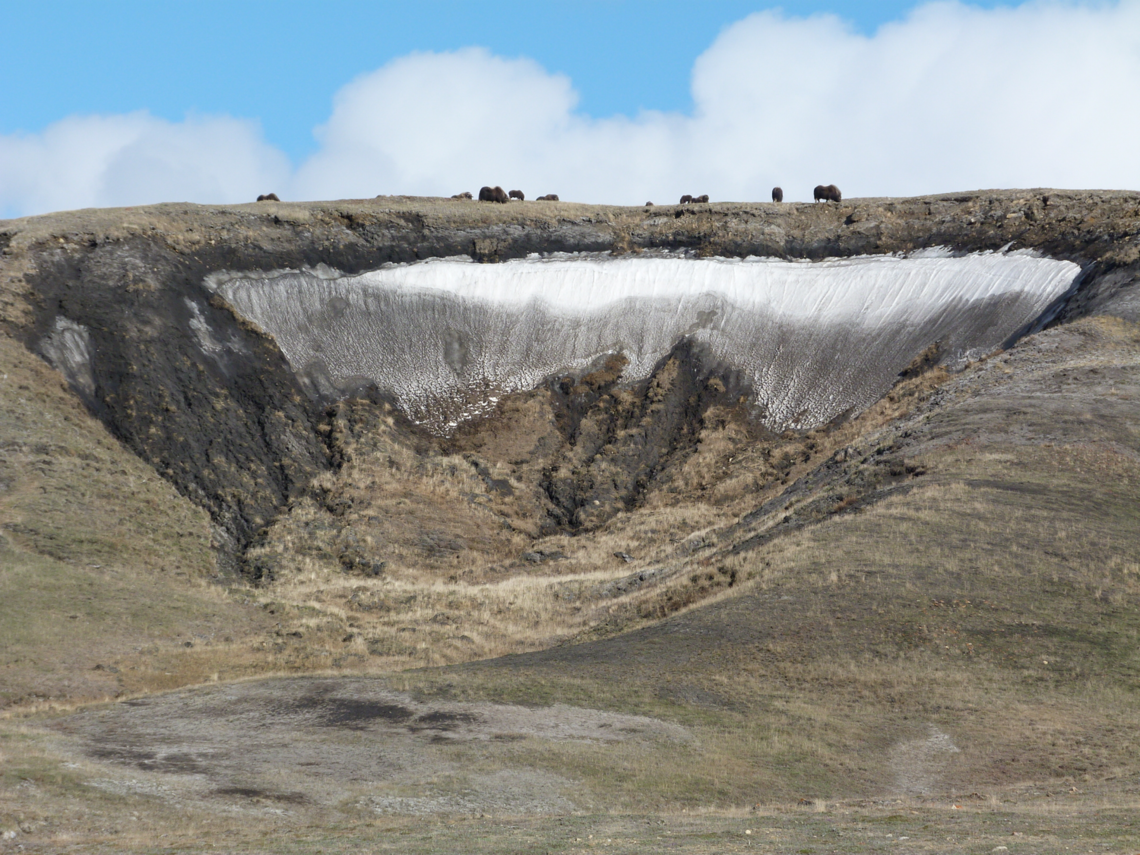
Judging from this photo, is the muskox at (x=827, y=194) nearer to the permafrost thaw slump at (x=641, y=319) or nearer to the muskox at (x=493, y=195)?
the permafrost thaw slump at (x=641, y=319)

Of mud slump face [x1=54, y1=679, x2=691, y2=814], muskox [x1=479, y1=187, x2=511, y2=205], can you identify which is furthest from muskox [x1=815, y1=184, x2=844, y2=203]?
mud slump face [x1=54, y1=679, x2=691, y2=814]

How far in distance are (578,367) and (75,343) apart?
87.9 feet

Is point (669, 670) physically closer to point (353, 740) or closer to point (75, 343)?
point (353, 740)

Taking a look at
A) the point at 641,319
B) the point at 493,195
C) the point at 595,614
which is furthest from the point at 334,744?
the point at 493,195

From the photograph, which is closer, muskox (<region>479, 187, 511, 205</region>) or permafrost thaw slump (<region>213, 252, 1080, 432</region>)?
permafrost thaw slump (<region>213, 252, 1080, 432</region>)

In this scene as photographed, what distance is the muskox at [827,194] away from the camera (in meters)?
72.9

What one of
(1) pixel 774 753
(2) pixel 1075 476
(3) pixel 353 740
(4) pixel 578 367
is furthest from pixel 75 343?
(2) pixel 1075 476

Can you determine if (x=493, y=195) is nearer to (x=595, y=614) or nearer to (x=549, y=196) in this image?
(x=549, y=196)

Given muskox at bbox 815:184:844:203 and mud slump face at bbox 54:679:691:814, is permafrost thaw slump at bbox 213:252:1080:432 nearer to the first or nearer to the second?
muskox at bbox 815:184:844:203

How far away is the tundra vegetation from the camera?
1778 cm

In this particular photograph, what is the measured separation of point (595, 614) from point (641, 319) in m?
31.2

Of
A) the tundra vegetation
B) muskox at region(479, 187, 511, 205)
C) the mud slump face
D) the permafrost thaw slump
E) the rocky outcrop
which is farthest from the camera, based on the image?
muskox at region(479, 187, 511, 205)

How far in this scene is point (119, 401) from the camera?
4603cm

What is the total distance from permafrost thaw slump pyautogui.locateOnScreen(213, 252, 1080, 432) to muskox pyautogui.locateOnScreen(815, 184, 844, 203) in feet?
29.2
